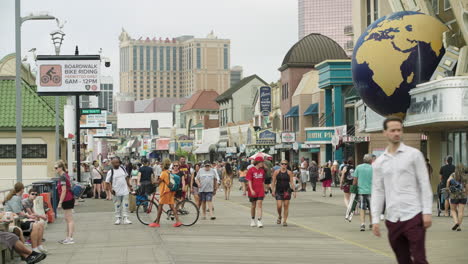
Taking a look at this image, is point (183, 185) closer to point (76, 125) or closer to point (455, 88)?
point (455, 88)

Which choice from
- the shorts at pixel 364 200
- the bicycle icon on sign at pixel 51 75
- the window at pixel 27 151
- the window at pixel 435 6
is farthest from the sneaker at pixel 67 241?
the window at pixel 27 151

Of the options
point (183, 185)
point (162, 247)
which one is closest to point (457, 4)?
point (183, 185)

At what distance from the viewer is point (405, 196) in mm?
7859

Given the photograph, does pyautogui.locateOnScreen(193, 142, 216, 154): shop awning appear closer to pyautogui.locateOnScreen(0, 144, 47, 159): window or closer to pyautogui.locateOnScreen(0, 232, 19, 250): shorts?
pyautogui.locateOnScreen(0, 144, 47, 159): window

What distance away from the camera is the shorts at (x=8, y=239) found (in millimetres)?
12532

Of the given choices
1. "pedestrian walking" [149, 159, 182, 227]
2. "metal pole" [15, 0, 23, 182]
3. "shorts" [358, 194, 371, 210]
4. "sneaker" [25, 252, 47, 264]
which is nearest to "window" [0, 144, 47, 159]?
"metal pole" [15, 0, 23, 182]

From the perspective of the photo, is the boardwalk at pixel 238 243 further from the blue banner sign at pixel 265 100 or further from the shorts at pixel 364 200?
the blue banner sign at pixel 265 100

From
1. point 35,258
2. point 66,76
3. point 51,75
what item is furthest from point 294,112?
point 35,258

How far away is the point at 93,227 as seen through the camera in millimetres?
20625

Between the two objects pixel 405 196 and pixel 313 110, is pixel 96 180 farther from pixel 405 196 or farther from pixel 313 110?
pixel 405 196

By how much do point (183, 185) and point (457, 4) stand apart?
10.8 metres

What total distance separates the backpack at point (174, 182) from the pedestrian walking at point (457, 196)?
21.7 feet

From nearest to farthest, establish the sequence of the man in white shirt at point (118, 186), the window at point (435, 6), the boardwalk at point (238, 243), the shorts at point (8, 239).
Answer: the shorts at point (8, 239) → the boardwalk at point (238, 243) → the man in white shirt at point (118, 186) → the window at point (435, 6)

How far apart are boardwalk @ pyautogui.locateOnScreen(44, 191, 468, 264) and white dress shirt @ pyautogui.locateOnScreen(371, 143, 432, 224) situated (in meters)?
5.22
